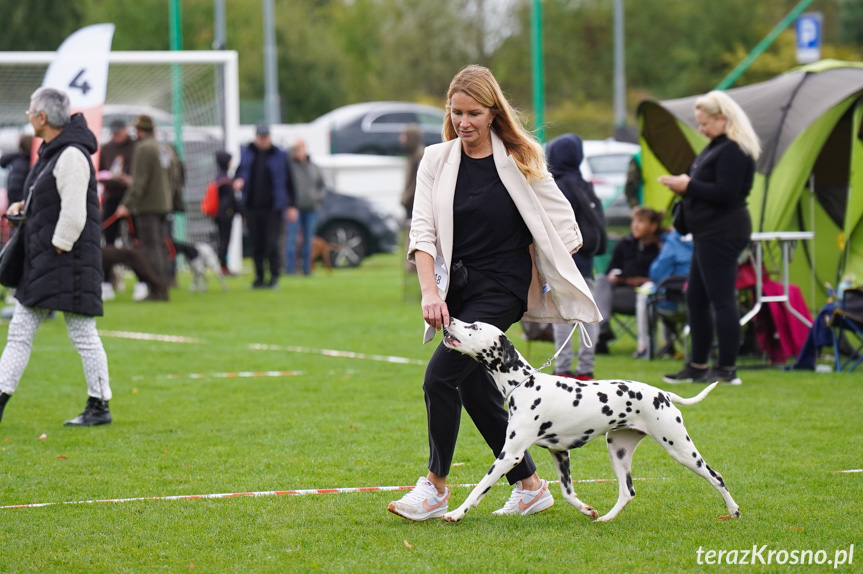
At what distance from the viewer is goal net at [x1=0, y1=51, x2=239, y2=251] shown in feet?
67.4

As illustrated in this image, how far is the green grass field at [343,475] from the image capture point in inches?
185

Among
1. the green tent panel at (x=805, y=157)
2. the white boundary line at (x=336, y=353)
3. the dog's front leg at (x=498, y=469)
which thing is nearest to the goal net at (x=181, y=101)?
the white boundary line at (x=336, y=353)

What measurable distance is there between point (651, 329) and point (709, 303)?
144 centimetres

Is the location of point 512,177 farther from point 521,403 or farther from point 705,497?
point 705,497

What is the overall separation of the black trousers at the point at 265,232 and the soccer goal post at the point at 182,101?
2685 mm

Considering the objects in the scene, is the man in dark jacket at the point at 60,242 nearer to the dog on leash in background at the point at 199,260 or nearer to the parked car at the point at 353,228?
the dog on leash in background at the point at 199,260

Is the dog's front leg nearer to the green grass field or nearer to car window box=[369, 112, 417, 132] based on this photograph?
the green grass field

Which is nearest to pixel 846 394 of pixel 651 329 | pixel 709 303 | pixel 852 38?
pixel 709 303

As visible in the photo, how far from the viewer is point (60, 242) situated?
23.9ft

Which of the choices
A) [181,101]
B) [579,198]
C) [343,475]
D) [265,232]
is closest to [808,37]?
[265,232]

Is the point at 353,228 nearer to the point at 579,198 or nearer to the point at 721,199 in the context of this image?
the point at 579,198

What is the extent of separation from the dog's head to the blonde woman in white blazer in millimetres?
139

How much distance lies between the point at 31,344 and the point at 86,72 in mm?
5402

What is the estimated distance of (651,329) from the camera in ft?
34.8
